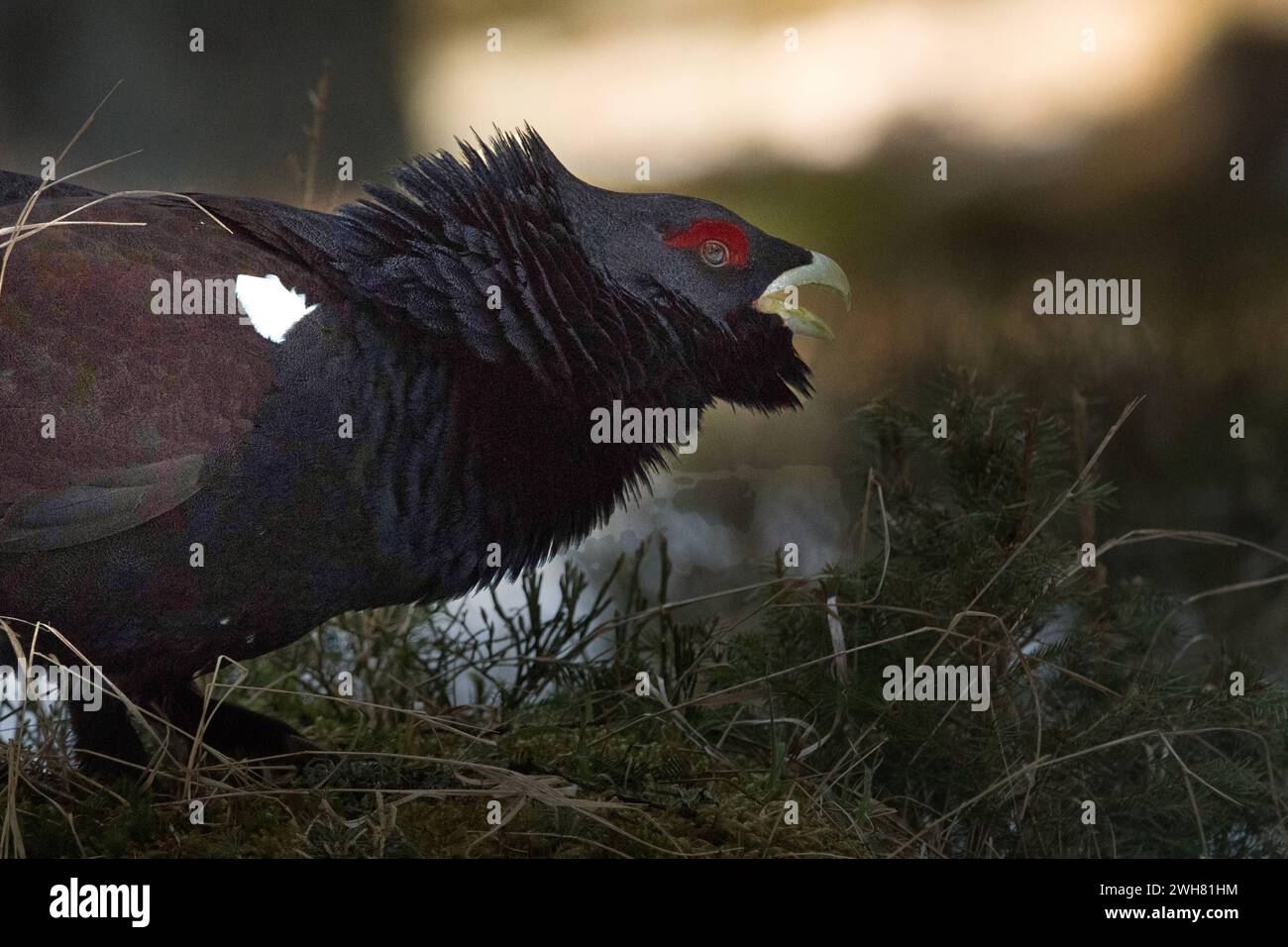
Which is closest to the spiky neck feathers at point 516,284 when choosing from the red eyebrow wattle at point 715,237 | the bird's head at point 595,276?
the bird's head at point 595,276

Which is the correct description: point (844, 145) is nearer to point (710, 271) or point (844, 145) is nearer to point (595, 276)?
point (710, 271)

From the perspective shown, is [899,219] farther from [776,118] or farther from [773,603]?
[773,603]

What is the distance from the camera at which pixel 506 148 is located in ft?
7.73

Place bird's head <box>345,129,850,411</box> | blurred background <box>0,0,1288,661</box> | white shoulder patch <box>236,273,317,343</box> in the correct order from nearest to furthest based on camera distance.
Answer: white shoulder patch <box>236,273,317,343</box> → bird's head <box>345,129,850,411</box> → blurred background <box>0,0,1288,661</box>

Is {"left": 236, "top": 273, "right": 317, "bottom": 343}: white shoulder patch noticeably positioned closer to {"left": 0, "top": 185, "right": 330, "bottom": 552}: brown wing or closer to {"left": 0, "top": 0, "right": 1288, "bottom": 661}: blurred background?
{"left": 0, "top": 185, "right": 330, "bottom": 552}: brown wing

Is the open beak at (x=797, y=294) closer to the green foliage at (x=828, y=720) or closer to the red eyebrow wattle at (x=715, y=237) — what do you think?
the red eyebrow wattle at (x=715, y=237)

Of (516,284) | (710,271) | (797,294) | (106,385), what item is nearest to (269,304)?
(106,385)

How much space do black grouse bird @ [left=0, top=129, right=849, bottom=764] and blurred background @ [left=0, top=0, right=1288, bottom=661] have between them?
44 cm

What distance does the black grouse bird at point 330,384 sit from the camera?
202 cm

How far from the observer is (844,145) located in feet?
9.51

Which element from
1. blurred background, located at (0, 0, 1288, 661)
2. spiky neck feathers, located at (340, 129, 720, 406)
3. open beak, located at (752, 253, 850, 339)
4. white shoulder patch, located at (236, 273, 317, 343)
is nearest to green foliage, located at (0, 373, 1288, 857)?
blurred background, located at (0, 0, 1288, 661)

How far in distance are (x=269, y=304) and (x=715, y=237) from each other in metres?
0.82

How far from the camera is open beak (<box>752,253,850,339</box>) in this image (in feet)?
7.88
